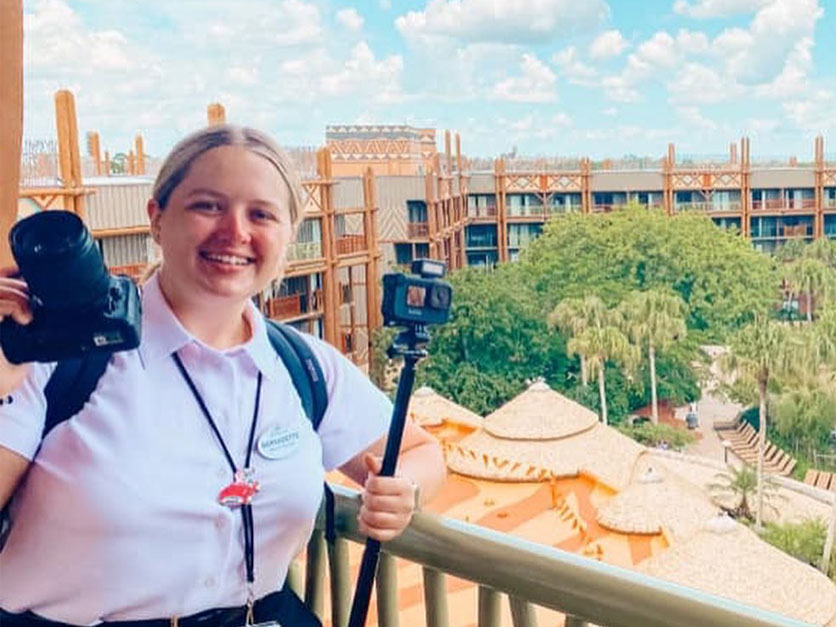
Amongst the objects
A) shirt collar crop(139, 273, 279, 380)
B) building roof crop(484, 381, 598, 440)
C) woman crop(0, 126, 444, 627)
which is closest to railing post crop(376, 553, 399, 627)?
woman crop(0, 126, 444, 627)

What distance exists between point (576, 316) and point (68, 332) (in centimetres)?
777

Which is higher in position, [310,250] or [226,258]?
[226,258]

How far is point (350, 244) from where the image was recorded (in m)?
7.30

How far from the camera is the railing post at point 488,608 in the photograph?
2.28 feet

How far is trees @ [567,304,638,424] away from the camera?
7.56 meters

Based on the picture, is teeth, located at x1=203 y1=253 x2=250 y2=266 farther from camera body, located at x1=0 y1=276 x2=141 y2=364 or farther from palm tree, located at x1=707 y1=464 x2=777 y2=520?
palm tree, located at x1=707 y1=464 x2=777 y2=520

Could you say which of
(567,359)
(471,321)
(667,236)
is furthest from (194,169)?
(667,236)

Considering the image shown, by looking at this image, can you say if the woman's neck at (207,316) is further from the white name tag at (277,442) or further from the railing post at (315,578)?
the railing post at (315,578)

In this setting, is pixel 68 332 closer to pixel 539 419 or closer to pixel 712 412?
pixel 539 419

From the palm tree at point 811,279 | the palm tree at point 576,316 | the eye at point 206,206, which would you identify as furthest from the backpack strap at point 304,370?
the palm tree at point 811,279

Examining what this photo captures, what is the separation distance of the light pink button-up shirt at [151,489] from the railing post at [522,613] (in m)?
0.15

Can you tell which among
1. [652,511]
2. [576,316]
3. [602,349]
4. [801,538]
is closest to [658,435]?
[602,349]

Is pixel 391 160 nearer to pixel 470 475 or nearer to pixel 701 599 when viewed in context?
pixel 470 475

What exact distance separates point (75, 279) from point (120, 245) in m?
3.56
